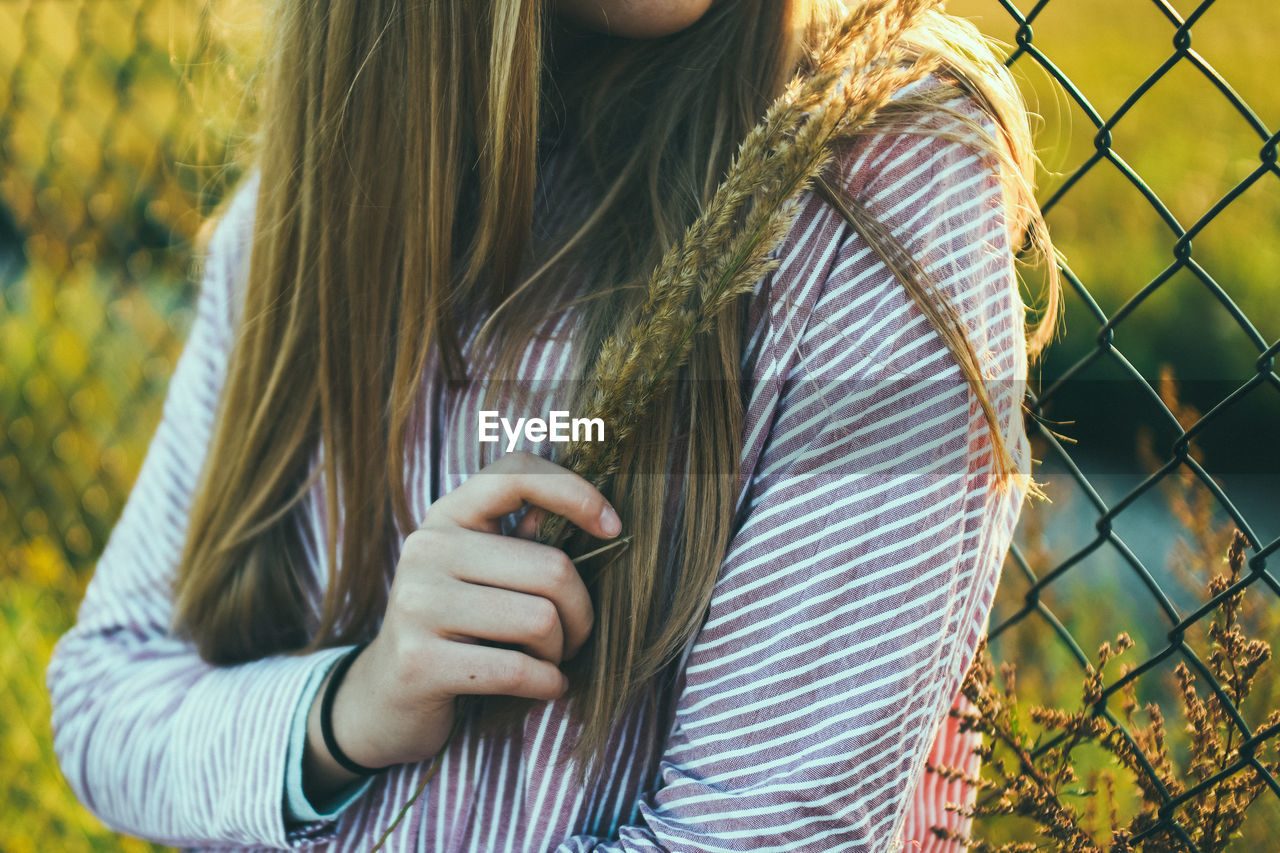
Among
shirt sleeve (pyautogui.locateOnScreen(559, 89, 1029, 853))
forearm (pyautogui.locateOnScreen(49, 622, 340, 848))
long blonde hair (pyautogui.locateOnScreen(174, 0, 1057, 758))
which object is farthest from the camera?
forearm (pyautogui.locateOnScreen(49, 622, 340, 848))

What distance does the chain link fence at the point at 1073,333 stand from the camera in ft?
3.25

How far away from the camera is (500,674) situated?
771mm

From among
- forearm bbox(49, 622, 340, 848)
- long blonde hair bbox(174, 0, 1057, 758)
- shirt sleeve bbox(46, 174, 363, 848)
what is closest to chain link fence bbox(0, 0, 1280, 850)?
long blonde hair bbox(174, 0, 1057, 758)

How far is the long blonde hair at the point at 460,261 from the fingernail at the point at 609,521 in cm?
3

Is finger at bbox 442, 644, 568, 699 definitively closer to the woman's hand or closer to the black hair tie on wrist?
the woman's hand

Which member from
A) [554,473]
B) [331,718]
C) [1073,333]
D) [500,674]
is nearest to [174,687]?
[331,718]

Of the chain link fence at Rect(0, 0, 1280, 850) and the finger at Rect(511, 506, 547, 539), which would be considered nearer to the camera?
the finger at Rect(511, 506, 547, 539)

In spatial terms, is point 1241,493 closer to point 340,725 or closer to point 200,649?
point 340,725

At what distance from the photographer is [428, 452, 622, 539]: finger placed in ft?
2.50

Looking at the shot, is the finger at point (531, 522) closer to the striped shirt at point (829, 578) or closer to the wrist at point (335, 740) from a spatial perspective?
the striped shirt at point (829, 578)

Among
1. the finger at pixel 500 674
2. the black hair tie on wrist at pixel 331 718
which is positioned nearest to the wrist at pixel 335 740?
the black hair tie on wrist at pixel 331 718

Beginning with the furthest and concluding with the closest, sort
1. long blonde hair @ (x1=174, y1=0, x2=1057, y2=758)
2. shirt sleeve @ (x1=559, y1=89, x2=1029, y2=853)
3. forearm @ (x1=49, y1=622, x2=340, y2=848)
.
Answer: forearm @ (x1=49, y1=622, x2=340, y2=848), long blonde hair @ (x1=174, y1=0, x2=1057, y2=758), shirt sleeve @ (x1=559, y1=89, x2=1029, y2=853)

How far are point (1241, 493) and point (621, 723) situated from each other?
0.74 metres

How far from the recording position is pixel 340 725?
0.89m
